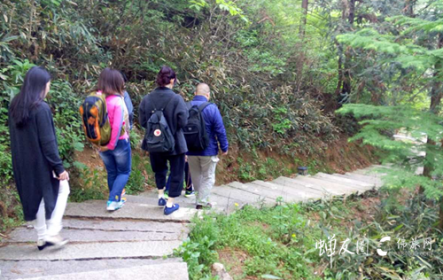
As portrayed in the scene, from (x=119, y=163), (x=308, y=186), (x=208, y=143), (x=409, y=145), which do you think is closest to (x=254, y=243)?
(x=208, y=143)

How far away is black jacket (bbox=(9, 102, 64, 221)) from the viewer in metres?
3.07

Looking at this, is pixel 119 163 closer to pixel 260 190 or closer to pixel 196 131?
pixel 196 131

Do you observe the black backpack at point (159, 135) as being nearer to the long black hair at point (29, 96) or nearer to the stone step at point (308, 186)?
the long black hair at point (29, 96)

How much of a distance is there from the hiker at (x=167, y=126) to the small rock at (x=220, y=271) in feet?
3.35

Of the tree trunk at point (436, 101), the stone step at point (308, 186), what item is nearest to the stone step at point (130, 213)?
the stone step at point (308, 186)

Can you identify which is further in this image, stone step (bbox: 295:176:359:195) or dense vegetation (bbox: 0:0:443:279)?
stone step (bbox: 295:176:359:195)

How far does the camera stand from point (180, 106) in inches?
161

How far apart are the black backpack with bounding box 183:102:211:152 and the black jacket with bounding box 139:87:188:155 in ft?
0.96

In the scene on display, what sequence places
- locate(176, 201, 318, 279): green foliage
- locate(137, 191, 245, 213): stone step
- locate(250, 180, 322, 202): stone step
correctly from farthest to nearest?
locate(250, 180, 322, 202): stone step < locate(137, 191, 245, 213): stone step < locate(176, 201, 318, 279): green foliage

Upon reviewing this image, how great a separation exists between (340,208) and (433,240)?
161 cm

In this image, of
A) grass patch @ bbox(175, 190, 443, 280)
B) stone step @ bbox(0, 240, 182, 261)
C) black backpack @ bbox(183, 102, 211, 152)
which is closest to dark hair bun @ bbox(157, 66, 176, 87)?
black backpack @ bbox(183, 102, 211, 152)

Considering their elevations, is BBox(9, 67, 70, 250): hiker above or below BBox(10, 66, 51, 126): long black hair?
below

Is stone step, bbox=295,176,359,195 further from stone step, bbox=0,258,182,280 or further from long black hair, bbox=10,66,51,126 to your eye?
long black hair, bbox=10,66,51,126

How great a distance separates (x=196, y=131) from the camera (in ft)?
14.7
